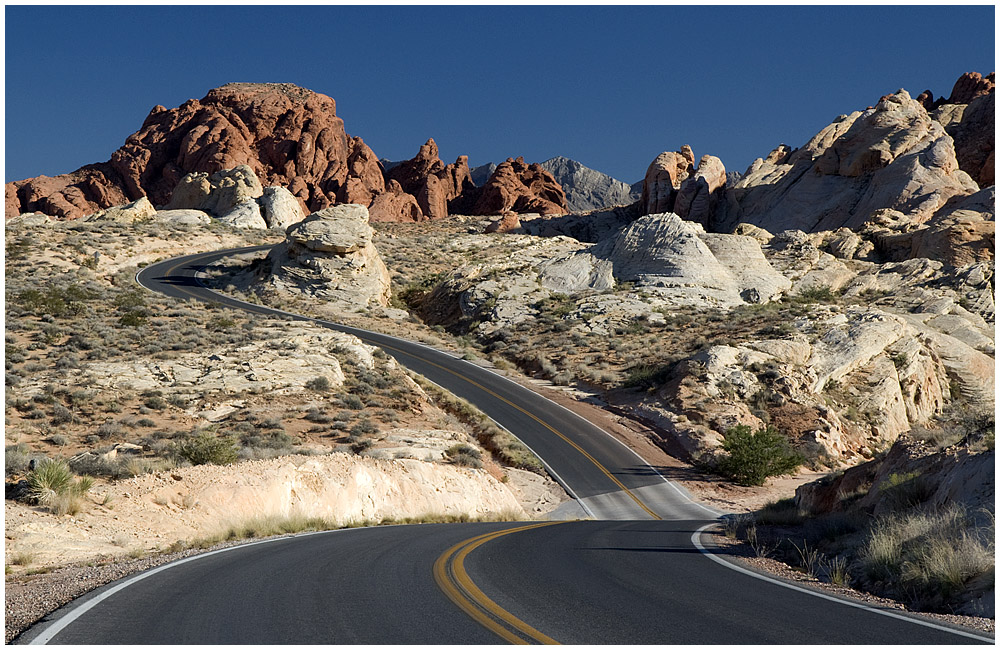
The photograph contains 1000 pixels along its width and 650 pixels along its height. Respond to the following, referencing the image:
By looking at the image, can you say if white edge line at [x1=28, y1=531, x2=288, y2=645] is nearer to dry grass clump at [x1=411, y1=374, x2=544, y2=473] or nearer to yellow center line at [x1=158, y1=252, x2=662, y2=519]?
yellow center line at [x1=158, y1=252, x2=662, y2=519]

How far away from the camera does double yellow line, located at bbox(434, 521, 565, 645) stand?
5777 mm

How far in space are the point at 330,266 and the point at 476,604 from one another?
50.4 meters

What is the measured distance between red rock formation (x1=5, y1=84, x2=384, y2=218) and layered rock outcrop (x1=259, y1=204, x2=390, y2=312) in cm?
6817

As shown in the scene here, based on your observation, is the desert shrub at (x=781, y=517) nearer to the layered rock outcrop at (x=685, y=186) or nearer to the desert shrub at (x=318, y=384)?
the desert shrub at (x=318, y=384)

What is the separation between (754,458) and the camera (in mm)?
27312

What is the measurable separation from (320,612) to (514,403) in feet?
90.0

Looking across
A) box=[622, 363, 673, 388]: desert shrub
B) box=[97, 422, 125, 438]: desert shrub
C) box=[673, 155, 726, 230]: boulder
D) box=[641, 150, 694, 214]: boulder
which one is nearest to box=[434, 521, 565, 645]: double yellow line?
box=[97, 422, 125, 438]: desert shrub

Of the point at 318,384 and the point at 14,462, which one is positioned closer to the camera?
the point at 14,462

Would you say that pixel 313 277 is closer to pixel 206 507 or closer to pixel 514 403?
pixel 514 403

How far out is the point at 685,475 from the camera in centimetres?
2805

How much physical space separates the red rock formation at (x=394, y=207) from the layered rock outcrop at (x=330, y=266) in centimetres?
6375

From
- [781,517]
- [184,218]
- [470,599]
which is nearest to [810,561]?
[781,517]

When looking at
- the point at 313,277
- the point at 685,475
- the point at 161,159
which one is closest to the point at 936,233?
the point at 685,475

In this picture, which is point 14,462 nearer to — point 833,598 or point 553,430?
point 833,598
